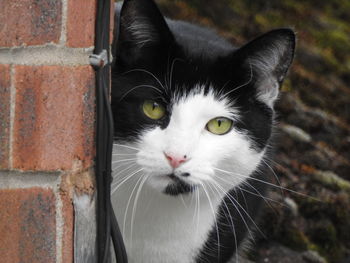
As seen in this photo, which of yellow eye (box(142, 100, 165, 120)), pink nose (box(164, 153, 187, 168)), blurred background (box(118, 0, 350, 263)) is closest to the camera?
pink nose (box(164, 153, 187, 168))

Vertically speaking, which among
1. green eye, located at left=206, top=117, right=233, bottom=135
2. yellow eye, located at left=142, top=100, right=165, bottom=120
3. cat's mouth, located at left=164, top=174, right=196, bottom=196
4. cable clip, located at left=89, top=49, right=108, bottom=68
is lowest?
cat's mouth, located at left=164, top=174, right=196, bottom=196

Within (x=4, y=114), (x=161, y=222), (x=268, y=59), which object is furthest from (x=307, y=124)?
(x=4, y=114)

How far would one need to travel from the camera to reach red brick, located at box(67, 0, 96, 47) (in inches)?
29.8

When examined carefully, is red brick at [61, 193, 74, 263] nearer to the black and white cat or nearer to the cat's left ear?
the black and white cat

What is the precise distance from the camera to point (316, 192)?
2244mm

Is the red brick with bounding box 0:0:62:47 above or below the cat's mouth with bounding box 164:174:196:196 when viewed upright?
above

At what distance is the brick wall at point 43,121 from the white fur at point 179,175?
1.40ft

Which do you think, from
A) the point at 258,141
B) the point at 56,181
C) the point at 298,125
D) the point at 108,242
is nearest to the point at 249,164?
the point at 258,141

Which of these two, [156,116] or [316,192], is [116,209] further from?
[316,192]

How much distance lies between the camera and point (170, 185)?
1281 millimetres

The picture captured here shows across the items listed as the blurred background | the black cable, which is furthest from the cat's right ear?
the blurred background

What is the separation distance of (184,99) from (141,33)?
19 cm

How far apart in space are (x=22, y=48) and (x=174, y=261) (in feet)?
2.85

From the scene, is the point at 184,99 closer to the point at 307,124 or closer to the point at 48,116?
the point at 48,116
